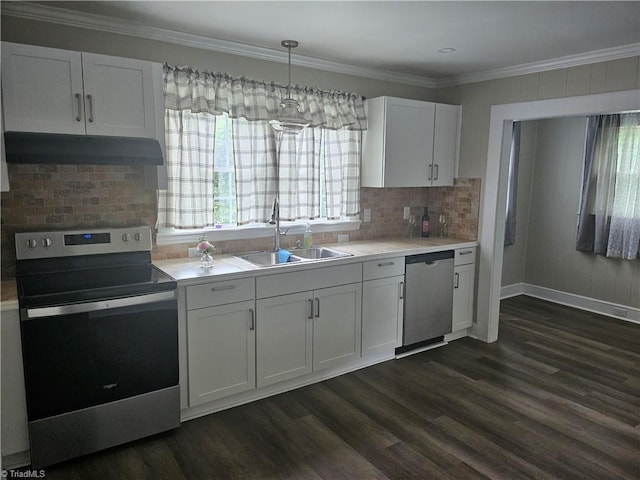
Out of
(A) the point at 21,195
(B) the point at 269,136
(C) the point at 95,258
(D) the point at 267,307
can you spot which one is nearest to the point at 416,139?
(B) the point at 269,136

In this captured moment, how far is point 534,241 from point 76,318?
5.10 meters

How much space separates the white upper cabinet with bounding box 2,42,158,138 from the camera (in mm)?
2361

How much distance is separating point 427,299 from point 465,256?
22.7 inches

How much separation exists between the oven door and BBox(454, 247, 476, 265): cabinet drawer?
250 cm

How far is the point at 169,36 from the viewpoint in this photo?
304 centimetres

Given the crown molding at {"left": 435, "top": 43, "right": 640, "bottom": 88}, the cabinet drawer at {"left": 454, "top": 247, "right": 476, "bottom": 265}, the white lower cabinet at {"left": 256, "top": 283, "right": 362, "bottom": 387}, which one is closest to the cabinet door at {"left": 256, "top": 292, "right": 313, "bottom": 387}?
the white lower cabinet at {"left": 256, "top": 283, "right": 362, "bottom": 387}

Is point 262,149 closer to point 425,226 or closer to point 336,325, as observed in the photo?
point 336,325

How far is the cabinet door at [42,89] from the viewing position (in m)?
2.34

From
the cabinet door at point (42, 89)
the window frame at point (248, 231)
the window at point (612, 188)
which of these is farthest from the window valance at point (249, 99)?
the window at point (612, 188)

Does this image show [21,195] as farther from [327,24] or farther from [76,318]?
[327,24]

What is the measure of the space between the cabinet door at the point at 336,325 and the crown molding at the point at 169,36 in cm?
177

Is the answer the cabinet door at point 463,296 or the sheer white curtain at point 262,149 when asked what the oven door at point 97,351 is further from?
the cabinet door at point 463,296

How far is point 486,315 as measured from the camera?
4.25 meters

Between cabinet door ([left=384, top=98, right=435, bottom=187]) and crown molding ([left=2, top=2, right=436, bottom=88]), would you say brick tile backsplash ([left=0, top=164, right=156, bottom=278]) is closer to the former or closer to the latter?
crown molding ([left=2, top=2, right=436, bottom=88])
